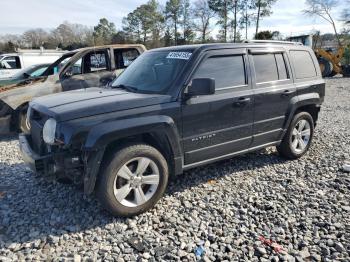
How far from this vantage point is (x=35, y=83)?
24.8ft

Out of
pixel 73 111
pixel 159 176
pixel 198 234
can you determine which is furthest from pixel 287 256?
pixel 73 111

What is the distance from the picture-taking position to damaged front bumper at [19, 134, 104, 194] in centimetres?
334

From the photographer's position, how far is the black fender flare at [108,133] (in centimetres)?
330

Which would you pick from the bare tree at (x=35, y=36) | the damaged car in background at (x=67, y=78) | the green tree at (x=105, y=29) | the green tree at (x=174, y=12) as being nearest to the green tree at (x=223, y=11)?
the green tree at (x=174, y=12)

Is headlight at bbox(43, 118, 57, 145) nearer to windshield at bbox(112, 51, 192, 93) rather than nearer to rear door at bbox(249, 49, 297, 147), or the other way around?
windshield at bbox(112, 51, 192, 93)

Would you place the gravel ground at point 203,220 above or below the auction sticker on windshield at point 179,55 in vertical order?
below

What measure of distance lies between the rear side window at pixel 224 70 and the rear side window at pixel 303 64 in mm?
1281

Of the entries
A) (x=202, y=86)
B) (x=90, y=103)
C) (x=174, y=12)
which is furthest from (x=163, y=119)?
(x=174, y=12)

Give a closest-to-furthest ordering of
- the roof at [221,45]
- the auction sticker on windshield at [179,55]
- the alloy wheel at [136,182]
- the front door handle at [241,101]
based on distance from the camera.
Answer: the alloy wheel at [136,182] < the auction sticker on windshield at [179,55] < the roof at [221,45] < the front door handle at [241,101]

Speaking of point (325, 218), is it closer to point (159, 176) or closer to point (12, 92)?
point (159, 176)

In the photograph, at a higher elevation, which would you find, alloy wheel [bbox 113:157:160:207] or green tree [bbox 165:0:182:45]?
green tree [bbox 165:0:182:45]

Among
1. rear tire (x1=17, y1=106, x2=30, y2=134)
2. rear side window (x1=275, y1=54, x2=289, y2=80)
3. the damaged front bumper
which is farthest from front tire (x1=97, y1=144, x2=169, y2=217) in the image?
rear tire (x1=17, y1=106, x2=30, y2=134)

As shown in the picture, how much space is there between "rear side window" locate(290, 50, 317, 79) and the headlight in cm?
379

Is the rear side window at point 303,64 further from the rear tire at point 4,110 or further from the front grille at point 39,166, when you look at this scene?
the rear tire at point 4,110
